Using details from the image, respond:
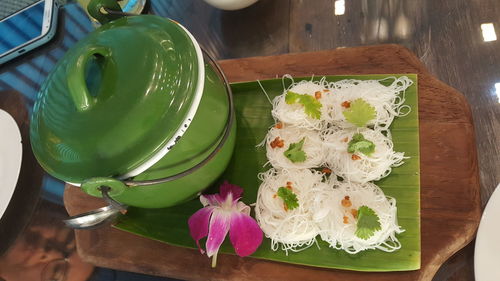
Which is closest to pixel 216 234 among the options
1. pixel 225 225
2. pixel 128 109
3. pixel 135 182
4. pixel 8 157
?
pixel 225 225

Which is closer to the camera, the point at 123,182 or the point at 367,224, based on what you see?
the point at 123,182

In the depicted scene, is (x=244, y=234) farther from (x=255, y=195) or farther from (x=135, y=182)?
(x=135, y=182)

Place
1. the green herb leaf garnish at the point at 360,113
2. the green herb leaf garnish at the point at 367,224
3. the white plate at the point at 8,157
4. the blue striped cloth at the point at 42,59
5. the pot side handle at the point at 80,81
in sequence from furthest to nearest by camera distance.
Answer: the blue striped cloth at the point at 42,59 < the white plate at the point at 8,157 < the green herb leaf garnish at the point at 360,113 < the green herb leaf garnish at the point at 367,224 < the pot side handle at the point at 80,81

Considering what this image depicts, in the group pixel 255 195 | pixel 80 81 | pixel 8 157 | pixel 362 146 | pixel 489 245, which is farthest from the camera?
pixel 8 157

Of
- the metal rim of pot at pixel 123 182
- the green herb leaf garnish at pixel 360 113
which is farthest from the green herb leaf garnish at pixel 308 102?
the metal rim of pot at pixel 123 182

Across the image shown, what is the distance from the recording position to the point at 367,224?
0.85 metres

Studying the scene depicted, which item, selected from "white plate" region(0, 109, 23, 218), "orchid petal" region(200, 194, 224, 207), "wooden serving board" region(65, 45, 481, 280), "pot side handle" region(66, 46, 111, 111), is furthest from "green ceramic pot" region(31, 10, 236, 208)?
"white plate" region(0, 109, 23, 218)

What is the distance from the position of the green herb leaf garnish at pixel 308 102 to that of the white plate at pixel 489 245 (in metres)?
0.45

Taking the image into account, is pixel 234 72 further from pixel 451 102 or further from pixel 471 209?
pixel 471 209

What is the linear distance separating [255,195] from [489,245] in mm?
553

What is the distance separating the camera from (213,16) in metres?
1.41

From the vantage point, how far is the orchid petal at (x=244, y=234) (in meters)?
0.92

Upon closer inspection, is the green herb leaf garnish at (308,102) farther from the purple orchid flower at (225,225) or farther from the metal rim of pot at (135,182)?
the purple orchid flower at (225,225)

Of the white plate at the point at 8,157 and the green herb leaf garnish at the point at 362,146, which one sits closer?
the green herb leaf garnish at the point at 362,146
